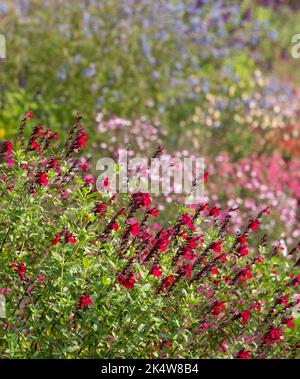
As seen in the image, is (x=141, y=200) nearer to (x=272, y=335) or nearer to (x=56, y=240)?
(x=56, y=240)

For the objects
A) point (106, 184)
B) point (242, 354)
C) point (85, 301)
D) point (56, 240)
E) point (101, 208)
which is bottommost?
point (242, 354)

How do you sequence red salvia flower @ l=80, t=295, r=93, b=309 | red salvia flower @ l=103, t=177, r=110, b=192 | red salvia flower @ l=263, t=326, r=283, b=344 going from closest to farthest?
red salvia flower @ l=80, t=295, r=93, b=309, red salvia flower @ l=263, t=326, r=283, b=344, red salvia flower @ l=103, t=177, r=110, b=192

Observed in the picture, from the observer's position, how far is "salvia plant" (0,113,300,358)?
3422 millimetres

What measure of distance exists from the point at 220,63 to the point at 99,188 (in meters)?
7.78

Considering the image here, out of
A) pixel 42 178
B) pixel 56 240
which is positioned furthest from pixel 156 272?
pixel 42 178

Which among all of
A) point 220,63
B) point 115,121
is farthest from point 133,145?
point 220,63

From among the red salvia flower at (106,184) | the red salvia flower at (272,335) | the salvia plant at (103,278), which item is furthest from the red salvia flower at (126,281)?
the red salvia flower at (272,335)

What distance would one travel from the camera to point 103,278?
332 cm

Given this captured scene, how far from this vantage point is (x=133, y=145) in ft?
23.6

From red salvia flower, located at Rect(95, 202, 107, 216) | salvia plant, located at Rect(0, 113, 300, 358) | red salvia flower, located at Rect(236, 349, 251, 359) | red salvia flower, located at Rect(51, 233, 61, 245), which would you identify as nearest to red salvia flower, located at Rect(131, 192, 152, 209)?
salvia plant, located at Rect(0, 113, 300, 358)

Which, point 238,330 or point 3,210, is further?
point 238,330

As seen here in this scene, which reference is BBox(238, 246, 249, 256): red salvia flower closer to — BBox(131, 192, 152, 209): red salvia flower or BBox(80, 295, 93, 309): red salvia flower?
BBox(131, 192, 152, 209): red salvia flower

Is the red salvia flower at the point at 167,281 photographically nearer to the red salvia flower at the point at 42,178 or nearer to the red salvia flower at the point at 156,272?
the red salvia flower at the point at 156,272
